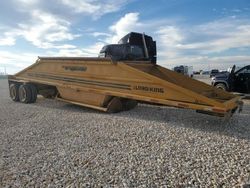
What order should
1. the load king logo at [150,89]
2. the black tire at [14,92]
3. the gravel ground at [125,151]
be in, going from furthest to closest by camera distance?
1. the black tire at [14,92]
2. the load king logo at [150,89]
3. the gravel ground at [125,151]

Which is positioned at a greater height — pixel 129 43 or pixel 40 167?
pixel 129 43

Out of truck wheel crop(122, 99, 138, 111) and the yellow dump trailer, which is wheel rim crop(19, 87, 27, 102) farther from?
truck wheel crop(122, 99, 138, 111)

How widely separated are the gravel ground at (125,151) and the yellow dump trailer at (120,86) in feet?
1.93

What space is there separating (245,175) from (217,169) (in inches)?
16.0

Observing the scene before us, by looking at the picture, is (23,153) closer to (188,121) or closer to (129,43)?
(188,121)

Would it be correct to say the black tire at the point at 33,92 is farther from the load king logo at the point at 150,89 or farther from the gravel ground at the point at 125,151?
the load king logo at the point at 150,89

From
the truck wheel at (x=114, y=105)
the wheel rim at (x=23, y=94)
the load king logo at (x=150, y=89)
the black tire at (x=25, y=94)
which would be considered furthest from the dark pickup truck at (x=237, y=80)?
the wheel rim at (x=23, y=94)

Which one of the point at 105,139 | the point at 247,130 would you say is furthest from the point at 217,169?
the point at 247,130

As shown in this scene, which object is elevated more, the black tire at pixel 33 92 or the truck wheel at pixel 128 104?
the black tire at pixel 33 92

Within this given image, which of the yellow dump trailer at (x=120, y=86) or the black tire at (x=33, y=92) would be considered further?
the black tire at (x=33, y=92)

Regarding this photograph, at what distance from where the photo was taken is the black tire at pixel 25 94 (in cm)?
1200

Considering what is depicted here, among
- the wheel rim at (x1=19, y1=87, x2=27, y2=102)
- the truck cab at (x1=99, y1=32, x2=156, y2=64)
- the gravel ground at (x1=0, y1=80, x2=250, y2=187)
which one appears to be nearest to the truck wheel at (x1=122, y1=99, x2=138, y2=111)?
the gravel ground at (x1=0, y1=80, x2=250, y2=187)

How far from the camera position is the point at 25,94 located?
476 inches

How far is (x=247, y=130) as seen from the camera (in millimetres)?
6844
